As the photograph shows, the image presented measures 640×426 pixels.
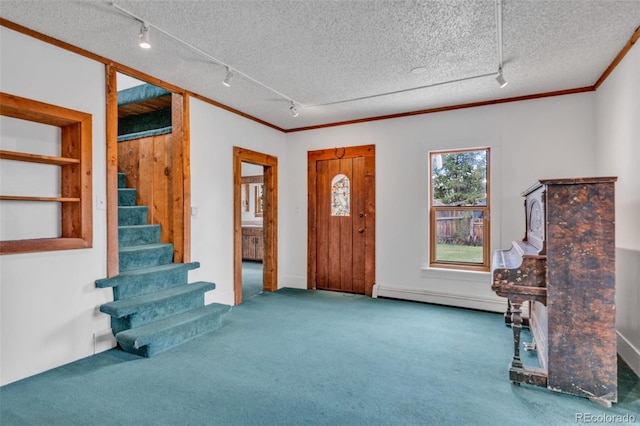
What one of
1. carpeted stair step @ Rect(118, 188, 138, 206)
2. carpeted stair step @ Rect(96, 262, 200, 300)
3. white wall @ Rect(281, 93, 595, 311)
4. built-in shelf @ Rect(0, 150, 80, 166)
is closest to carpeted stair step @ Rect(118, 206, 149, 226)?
carpeted stair step @ Rect(118, 188, 138, 206)

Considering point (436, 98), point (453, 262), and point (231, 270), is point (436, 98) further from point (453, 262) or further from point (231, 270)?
point (231, 270)

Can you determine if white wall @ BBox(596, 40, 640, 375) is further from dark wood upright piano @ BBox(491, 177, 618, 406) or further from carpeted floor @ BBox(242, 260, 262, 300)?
carpeted floor @ BBox(242, 260, 262, 300)

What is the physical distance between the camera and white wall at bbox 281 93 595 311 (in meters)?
3.84

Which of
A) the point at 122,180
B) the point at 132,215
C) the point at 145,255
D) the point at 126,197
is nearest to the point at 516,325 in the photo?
the point at 145,255

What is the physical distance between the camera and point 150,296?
126 inches

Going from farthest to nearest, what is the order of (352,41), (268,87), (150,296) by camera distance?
1. (268,87)
2. (150,296)
3. (352,41)

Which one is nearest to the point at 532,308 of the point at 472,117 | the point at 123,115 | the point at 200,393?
the point at 472,117

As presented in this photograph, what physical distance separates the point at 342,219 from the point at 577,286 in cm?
331

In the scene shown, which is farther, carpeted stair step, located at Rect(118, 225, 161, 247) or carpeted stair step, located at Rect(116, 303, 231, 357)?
carpeted stair step, located at Rect(118, 225, 161, 247)

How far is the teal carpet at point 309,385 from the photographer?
6.57ft

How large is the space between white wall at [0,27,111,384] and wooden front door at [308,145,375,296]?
301cm

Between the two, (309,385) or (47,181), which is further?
(47,181)

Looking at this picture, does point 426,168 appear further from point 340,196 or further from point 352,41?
point 352,41

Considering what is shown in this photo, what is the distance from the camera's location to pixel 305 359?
2.77 m
